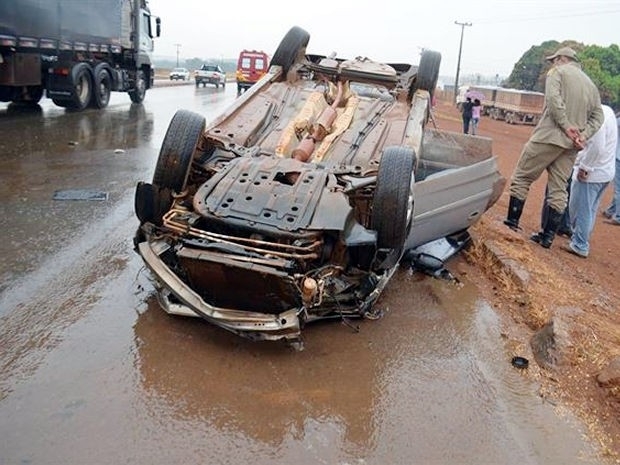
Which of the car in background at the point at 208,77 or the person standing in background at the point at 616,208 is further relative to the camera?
the car in background at the point at 208,77

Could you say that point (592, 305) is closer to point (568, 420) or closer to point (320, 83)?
point (568, 420)

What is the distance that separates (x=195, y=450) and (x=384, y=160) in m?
2.13

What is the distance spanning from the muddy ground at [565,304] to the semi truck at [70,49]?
987cm

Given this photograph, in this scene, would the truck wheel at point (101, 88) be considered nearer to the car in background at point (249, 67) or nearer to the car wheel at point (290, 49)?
the car wheel at point (290, 49)

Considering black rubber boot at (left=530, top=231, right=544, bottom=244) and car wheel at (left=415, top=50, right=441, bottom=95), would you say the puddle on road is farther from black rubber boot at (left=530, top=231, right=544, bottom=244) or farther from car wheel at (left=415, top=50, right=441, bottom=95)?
car wheel at (left=415, top=50, right=441, bottom=95)

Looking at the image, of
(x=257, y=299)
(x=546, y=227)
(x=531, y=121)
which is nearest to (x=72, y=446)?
(x=257, y=299)

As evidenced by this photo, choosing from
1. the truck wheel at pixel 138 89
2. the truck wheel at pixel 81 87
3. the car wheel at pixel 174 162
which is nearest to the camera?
the car wheel at pixel 174 162

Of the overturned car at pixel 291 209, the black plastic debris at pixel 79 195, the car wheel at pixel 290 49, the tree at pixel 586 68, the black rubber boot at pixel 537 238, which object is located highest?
the tree at pixel 586 68

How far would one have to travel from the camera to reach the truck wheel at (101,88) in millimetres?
14693

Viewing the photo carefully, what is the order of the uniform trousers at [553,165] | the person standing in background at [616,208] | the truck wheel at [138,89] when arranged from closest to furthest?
the uniform trousers at [553,165] < the person standing in background at [616,208] < the truck wheel at [138,89]

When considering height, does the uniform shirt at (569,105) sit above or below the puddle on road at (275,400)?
above

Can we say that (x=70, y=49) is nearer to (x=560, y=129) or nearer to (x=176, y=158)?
(x=176, y=158)

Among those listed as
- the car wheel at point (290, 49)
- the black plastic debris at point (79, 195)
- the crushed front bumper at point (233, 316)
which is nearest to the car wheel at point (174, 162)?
the crushed front bumper at point (233, 316)

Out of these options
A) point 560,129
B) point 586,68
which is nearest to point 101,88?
point 560,129
